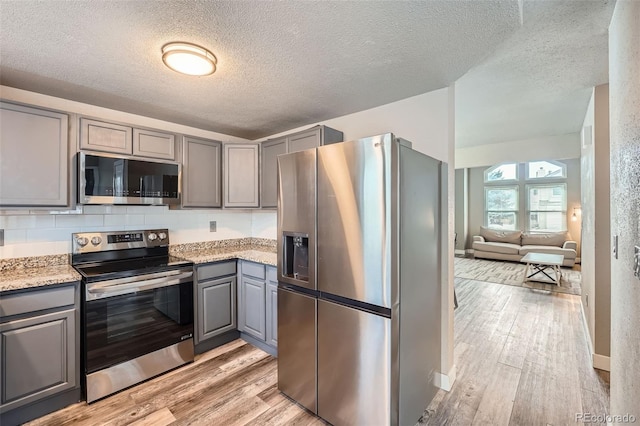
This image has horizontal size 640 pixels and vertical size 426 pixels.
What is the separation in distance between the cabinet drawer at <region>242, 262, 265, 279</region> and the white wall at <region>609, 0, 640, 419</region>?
2.46m

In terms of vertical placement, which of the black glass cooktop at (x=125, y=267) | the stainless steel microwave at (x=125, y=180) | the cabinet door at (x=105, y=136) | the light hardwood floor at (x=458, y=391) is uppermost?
the cabinet door at (x=105, y=136)

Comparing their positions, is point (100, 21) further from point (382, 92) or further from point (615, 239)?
point (615, 239)

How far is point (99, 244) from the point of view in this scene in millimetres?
2596

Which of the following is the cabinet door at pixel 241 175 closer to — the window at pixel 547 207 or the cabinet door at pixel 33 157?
the cabinet door at pixel 33 157

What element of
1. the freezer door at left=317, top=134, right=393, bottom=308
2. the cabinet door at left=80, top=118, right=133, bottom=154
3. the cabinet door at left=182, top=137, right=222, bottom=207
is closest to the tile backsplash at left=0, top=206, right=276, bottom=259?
the cabinet door at left=182, top=137, right=222, bottom=207

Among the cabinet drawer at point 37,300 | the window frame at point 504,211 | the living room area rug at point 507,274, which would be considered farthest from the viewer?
the window frame at point 504,211

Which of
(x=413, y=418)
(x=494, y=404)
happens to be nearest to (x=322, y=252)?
(x=413, y=418)

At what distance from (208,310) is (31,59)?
2.30 m

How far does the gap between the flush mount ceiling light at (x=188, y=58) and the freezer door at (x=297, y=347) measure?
164 cm

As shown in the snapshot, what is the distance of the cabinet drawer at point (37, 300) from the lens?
1.78m

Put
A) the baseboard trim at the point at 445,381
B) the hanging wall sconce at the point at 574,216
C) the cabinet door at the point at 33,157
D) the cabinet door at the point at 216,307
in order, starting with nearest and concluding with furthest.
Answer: the cabinet door at the point at 33,157 < the baseboard trim at the point at 445,381 < the cabinet door at the point at 216,307 < the hanging wall sconce at the point at 574,216

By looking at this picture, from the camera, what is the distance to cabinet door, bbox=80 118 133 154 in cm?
234

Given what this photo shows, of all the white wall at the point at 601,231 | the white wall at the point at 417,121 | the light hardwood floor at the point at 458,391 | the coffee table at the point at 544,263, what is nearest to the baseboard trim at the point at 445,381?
the light hardwood floor at the point at 458,391

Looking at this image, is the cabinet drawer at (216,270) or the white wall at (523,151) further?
the white wall at (523,151)
